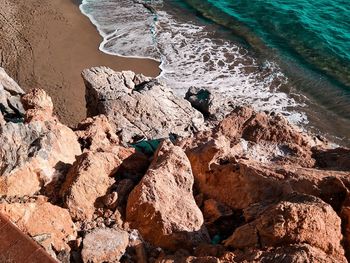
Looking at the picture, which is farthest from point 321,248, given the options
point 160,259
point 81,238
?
point 81,238

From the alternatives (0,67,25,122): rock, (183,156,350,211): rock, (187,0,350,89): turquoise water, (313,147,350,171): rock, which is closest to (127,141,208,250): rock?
(183,156,350,211): rock

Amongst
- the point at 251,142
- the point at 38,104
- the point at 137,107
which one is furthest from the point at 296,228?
the point at 137,107

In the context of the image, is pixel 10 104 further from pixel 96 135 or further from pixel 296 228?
pixel 296 228

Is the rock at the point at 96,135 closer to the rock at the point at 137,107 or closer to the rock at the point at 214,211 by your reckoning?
the rock at the point at 137,107

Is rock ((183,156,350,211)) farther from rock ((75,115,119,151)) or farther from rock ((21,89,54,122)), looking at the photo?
rock ((21,89,54,122))

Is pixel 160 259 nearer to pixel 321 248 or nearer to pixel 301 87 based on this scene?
pixel 321 248

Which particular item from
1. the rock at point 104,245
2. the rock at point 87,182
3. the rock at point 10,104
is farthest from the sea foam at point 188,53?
the rock at point 104,245
